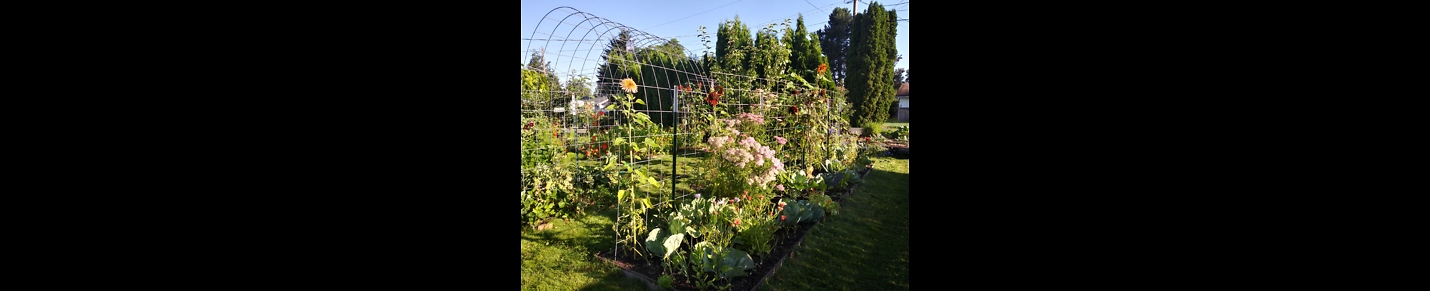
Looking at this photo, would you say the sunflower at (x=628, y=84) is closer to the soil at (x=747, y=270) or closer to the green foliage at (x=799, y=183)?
the soil at (x=747, y=270)

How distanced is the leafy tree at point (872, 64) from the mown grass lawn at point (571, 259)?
7.08 meters

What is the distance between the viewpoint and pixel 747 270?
2.85m

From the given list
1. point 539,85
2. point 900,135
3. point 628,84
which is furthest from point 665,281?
point 900,135

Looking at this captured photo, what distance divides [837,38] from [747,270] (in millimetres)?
19043

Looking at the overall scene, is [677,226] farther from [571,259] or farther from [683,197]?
[683,197]

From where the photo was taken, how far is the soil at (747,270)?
269cm

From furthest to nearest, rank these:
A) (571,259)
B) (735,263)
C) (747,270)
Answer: (571,259), (747,270), (735,263)

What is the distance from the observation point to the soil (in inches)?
106

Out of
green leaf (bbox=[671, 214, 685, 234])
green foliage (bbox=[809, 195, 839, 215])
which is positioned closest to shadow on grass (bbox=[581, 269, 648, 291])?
green leaf (bbox=[671, 214, 685, 234])

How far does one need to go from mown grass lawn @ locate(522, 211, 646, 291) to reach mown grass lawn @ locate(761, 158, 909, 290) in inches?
27.5
